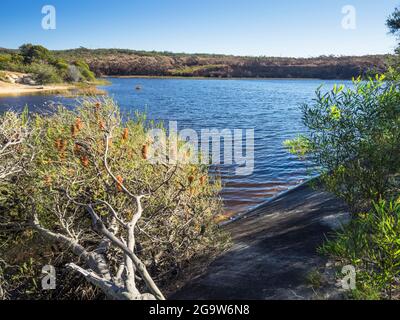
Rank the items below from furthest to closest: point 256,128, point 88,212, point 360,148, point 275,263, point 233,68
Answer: point 233,68 < point 256,128 < point 88,212 < point 275,263 < point 360,148

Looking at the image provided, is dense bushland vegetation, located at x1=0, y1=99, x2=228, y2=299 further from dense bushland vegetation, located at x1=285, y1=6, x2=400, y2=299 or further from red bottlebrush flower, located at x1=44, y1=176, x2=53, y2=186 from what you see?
dense bushland vegetation, located at x1=285, y1=6, x2=400, y2=299

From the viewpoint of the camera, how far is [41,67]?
2977 inches

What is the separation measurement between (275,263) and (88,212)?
415 centimetres

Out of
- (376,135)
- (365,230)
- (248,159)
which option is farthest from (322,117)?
(248,159)

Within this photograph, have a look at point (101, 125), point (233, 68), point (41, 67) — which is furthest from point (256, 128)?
point (233, 68)

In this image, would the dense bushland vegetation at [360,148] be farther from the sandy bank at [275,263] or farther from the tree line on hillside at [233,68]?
the tree line on hillside at [233,68]

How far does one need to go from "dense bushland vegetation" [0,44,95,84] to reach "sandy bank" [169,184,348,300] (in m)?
74.5

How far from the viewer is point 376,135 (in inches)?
268

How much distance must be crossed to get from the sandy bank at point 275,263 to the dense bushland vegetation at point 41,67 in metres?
74.5

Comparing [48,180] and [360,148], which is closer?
[360,148]

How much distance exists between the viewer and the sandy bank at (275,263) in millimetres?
6562

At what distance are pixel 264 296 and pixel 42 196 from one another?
4.74 meters

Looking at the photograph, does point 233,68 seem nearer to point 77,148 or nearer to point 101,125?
point 101,125

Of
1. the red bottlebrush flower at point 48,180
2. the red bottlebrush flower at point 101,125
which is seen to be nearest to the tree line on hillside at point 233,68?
the red bottlebrush flower at point 101,125
